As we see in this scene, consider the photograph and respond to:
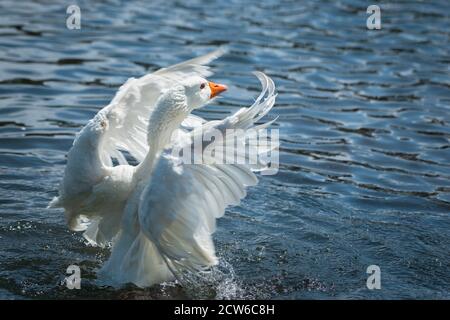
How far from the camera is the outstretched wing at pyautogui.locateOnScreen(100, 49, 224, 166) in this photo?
7.51 meters

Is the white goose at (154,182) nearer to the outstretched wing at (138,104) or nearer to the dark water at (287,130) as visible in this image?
the outstretched wing at (138,104)

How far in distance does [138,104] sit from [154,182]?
5.00 ft

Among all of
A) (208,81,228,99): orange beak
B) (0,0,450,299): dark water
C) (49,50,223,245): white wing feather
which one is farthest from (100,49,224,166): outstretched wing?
(0,0,450,299): dark water

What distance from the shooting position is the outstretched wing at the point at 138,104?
751 cm

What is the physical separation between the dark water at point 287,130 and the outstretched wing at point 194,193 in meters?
1.08

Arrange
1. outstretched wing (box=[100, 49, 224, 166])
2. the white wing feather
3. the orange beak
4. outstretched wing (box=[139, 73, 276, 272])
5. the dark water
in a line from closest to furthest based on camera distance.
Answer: outstretched wing (box=[139, 73, 276, 272]) < the white wing feather < the orange beak < outstretched wing (box=[100, 49, 224, 166]) < the dark water

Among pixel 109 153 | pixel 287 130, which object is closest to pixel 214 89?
pixel 109 153

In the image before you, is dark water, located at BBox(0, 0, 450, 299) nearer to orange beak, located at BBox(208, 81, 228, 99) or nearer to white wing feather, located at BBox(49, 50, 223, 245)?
white wing feather, located at BBox(49, 50, 223, 245)

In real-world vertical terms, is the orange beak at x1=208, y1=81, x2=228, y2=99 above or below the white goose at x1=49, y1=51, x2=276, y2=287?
above

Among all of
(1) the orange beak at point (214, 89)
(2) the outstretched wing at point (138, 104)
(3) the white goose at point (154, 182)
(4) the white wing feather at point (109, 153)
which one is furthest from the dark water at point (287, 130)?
(1) the orange beak at point (214, 89)
